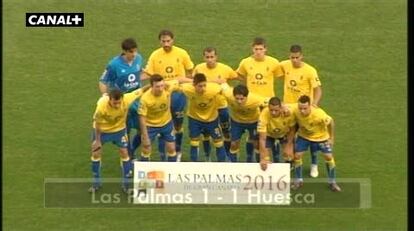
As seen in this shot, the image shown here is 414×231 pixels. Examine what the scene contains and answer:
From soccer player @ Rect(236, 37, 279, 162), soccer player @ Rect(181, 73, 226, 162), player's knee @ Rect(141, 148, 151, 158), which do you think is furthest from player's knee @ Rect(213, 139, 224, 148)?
player's knee @ Rect(141, 148, 151, 158)

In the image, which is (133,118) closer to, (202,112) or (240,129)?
(202,112)

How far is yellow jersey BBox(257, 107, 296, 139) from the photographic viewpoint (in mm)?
11555

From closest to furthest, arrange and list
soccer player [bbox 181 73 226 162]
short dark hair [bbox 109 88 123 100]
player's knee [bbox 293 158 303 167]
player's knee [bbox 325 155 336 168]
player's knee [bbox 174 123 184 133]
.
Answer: short dark hair [bbox 109 88 123 100]
soccer player [bbox 181 73 226 162]
player's knee [bbox 325 155 336 168]
player's knee [bbox 293 158 303 167]
player's knee [bbox 174 123 184 133]

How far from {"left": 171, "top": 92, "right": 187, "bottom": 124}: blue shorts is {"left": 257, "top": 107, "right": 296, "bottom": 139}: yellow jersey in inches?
49.5

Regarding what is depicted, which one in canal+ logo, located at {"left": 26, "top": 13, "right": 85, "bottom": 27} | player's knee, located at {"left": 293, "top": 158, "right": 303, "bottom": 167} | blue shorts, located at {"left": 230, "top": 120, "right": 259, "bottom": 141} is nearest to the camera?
player's knee, located at {"left": 293, "top": 158, "right": 303, "bottom": 167}

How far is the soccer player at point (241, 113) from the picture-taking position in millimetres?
11570

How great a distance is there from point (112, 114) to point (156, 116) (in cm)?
60

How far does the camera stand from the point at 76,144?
43.2 feet

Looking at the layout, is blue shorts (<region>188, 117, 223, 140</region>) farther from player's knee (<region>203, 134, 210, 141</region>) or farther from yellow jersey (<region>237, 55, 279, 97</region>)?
yellow jersey (<region>237, 55, 279, 97</region>)

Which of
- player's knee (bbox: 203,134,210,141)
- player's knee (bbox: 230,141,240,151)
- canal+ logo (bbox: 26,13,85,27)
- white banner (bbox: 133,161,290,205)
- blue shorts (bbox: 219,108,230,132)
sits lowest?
white banner (bbox: 133,161,290,205)

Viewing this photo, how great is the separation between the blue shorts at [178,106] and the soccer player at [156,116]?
0.75 feet

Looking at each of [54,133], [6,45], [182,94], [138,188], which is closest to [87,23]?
[6,45]

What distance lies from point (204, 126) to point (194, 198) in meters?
1.03

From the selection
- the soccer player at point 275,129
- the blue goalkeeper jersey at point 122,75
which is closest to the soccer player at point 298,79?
the soccer player at point 275,129
